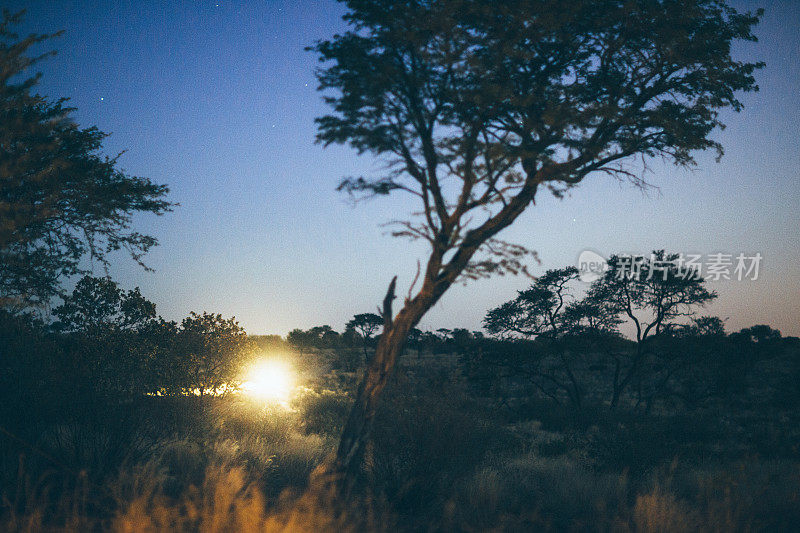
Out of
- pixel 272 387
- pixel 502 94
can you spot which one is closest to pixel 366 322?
pixel 272 387

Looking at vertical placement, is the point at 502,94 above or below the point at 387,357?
above

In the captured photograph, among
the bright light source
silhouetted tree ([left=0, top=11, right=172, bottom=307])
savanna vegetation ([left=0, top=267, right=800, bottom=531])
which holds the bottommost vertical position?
the bright light source

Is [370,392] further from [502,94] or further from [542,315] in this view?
[542,315]

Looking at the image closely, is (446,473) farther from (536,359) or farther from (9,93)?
(536,359)

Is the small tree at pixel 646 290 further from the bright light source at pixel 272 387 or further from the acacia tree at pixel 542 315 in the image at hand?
the bright light source at pixel 272 387

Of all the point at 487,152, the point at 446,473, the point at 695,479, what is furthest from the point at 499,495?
the point at 487,152

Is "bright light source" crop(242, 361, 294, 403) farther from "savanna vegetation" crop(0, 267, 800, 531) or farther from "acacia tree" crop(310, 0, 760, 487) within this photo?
"acacia tree" crop(310, 0, 760, 487)

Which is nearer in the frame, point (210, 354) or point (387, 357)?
point (387, 357)

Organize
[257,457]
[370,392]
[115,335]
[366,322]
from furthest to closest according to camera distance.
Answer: [366,322] < [115,335] < [257,457] < [370,392]

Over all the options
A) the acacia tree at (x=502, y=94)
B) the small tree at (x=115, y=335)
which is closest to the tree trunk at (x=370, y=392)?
the acacia tree at (x=502, y=94)

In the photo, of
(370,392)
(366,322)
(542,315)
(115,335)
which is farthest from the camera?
(366,322)

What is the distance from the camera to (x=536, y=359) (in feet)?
75.0

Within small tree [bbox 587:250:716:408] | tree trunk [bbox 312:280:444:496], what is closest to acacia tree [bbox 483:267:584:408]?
small tree [bbox 587:250:716:408]

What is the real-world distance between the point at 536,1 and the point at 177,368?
11922mm
